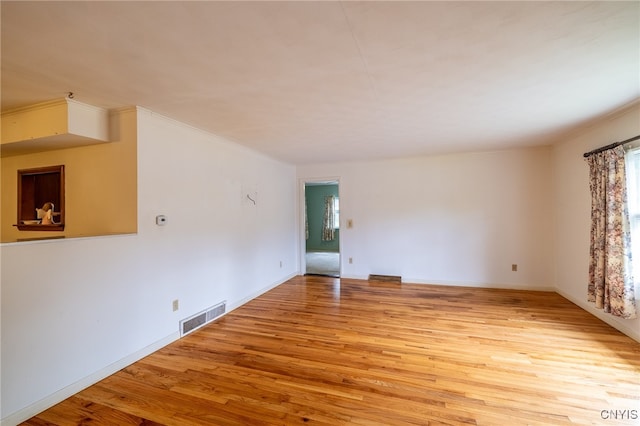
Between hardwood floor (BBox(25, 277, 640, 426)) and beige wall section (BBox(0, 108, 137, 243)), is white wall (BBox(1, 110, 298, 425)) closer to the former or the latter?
beige wall section (BBox(0, 108, 137, 243))

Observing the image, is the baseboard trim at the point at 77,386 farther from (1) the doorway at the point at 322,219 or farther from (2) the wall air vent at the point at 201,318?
(1) the doorway at the point at 322,219

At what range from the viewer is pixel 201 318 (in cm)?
320

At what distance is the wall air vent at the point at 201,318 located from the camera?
2.98m

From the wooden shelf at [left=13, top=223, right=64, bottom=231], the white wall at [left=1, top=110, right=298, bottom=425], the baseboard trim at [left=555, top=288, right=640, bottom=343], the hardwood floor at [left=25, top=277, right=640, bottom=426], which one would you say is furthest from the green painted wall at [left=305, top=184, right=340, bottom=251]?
the wooden shelf at [left=13, top=223, right=64, bottom=231]

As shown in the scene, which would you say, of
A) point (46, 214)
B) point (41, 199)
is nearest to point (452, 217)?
point (46, 214)

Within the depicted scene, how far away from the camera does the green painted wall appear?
366 inches

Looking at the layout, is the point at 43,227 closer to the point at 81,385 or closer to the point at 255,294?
the point at 81,385

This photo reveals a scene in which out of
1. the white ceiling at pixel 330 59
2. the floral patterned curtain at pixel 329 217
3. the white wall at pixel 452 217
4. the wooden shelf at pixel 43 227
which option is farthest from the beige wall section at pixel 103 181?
the floral patterned curtain at pixel 329 217

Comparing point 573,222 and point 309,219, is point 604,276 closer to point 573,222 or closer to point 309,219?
point 573,222

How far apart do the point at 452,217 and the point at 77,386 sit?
17.2ft

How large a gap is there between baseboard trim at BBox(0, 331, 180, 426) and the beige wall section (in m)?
1.15

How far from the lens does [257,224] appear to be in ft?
14.5

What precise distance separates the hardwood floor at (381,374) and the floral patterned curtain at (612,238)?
0.38 metres

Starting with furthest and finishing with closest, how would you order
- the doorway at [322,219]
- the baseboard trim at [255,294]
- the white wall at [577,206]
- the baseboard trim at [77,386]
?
1. the doorway at [322,219]
2. the baseboard trim at [255,294]
3. the white wall at [577,206]
4. the baseboard trim at [77,386]
